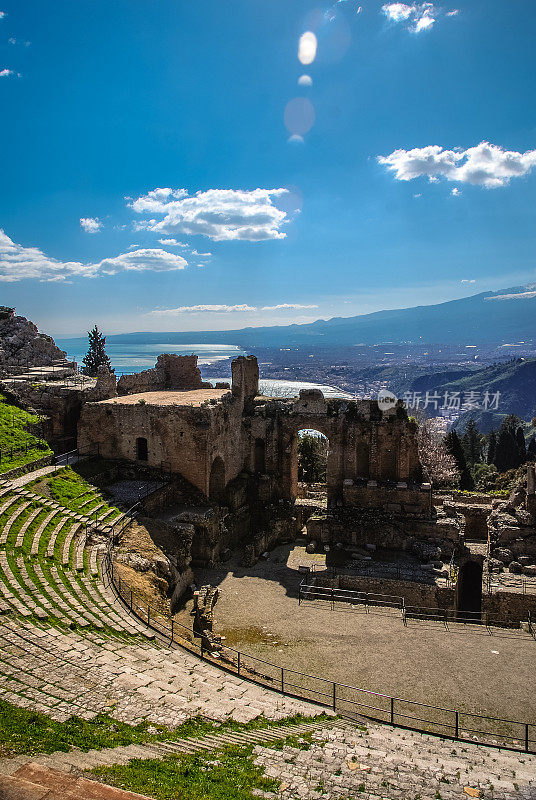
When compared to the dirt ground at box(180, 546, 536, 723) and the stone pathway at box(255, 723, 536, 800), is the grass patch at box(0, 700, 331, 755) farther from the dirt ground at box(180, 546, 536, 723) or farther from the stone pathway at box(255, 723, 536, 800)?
the dirt ground at box(180, 546, 536, 723)

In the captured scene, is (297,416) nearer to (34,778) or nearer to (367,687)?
(367,687)

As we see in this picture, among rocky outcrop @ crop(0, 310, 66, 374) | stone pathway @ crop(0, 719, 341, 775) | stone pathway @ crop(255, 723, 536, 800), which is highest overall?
rocky outcrop @ crop(0, 310, 66, 374)

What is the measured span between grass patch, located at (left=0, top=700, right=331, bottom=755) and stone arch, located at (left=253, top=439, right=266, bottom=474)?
18425 millimetres

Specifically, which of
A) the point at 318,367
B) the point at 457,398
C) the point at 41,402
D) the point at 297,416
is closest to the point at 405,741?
the point at 297,416

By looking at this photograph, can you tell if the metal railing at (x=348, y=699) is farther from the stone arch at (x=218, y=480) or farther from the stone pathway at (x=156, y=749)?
the stone arch at (x=218, y=480)

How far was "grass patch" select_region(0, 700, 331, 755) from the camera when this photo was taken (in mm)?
7969

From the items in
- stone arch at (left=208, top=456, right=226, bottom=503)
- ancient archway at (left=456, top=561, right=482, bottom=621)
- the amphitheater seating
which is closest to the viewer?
the amphitheater seating

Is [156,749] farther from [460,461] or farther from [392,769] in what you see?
[460,461]

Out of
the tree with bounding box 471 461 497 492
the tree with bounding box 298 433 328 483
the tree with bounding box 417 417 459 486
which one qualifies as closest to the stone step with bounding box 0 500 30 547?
the tree with bounding box 298 433 328 483

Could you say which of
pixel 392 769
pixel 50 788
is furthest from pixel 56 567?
pixel 392 769

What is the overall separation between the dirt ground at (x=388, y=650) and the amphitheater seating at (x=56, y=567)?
3907mm

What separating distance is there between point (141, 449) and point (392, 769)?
59.6ft

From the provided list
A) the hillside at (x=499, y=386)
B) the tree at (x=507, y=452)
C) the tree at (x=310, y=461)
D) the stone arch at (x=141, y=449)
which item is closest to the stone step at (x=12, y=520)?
the stone arch at (x=141, y=449)

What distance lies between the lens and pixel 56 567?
15.2 meters
